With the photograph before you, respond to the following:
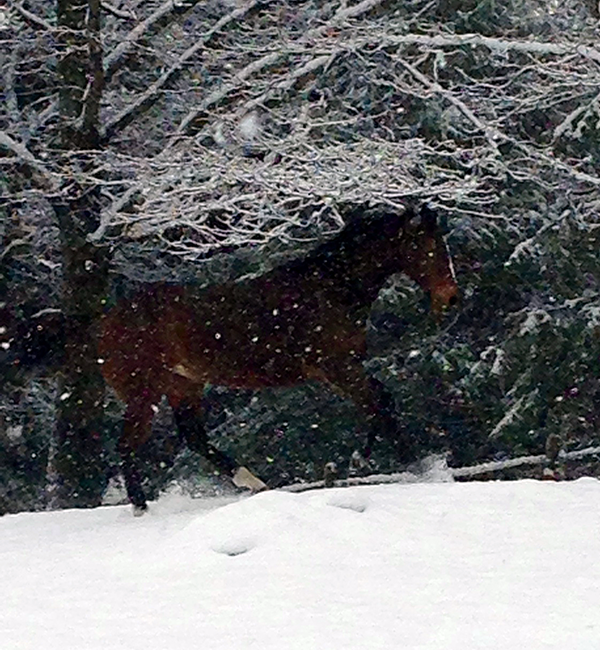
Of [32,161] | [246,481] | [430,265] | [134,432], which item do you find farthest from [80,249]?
[430,265]

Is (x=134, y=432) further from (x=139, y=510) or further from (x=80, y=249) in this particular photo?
(x=80, y=249)

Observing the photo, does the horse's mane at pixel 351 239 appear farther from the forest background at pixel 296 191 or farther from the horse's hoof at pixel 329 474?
the horse's hoof at pixel 329 474

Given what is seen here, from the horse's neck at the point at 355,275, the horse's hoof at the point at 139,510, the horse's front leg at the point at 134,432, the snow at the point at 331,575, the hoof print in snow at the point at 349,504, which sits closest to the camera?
the snow at the point at 331,575

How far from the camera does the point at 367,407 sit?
314 inches

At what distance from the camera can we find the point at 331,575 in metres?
4.92

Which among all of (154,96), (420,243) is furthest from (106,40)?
(420,243)

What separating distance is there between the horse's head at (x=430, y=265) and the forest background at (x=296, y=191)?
2.01 ft

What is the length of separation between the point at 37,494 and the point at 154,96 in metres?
5.77

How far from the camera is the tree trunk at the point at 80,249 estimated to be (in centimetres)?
1055

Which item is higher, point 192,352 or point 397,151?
point 397,151

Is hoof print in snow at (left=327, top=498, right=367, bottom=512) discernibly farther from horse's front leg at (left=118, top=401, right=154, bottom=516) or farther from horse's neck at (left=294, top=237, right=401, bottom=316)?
horse's front leg at (left=118, top=401, right=154, bottom=516)

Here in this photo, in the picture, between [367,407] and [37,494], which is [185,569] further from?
[37,494]

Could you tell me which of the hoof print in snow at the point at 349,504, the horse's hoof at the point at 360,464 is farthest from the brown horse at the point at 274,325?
the hoof print in snow at the point at 349,504

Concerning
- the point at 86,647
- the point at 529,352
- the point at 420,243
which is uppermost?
the point at 86,647
